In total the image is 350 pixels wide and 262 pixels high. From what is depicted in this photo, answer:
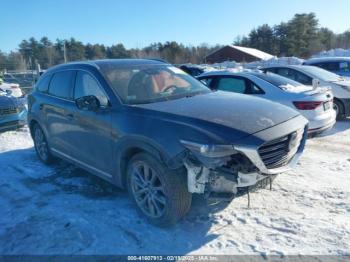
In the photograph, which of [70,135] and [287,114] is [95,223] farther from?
[287,114]

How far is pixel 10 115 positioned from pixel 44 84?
3451 mm

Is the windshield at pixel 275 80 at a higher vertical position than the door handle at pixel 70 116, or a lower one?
higher

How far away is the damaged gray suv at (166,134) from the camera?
3139 mm

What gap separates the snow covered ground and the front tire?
0.18 m

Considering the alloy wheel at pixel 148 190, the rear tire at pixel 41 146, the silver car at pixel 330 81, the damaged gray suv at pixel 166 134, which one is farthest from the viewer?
the silver car at pixel 330 81

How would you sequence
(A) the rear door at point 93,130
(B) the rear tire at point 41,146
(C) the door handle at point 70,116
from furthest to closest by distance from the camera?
(B) the rear tire at point 41,146 → (C) the door handle at point 70,116 → (A) the rear door at point 93,130

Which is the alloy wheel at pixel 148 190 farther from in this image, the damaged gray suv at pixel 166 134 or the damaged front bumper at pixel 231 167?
the damaged front bumper at pixel 231 167

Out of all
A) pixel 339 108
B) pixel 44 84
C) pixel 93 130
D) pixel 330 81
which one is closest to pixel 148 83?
pixel 93 130

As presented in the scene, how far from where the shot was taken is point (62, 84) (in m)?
5.18

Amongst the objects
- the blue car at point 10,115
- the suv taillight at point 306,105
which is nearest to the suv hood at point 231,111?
the suv taillight at point 306,105

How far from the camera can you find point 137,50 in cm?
5972

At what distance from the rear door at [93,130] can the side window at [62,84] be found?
0.68 ft

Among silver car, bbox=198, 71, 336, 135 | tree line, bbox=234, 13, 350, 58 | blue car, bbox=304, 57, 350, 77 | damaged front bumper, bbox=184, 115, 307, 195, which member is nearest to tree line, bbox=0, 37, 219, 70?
tree line, bbox=234, 13, 350, 58

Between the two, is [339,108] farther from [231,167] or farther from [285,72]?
[231,167]
